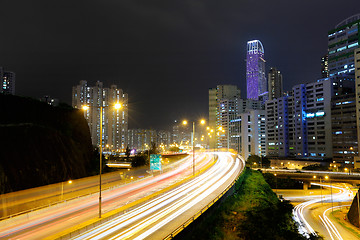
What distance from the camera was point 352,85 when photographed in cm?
9656

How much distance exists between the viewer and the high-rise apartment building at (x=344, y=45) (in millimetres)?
110938

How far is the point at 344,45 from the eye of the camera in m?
115

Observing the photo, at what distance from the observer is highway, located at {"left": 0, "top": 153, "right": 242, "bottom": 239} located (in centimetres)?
1373

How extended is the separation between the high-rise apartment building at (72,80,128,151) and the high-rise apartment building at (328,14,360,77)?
97.8m

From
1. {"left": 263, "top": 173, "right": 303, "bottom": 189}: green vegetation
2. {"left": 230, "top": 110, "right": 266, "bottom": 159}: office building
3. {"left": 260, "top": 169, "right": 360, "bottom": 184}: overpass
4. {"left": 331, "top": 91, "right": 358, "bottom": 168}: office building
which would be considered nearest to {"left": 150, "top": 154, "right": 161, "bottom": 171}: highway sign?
{"left": 263, "top": 173, "right": 303, "bottom": 189}: green vegetation

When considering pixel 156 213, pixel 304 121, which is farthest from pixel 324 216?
pixel 304 121

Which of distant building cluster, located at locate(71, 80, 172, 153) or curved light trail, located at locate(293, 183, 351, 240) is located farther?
distant building cluster, located at locate(71, 80, 172, 153)

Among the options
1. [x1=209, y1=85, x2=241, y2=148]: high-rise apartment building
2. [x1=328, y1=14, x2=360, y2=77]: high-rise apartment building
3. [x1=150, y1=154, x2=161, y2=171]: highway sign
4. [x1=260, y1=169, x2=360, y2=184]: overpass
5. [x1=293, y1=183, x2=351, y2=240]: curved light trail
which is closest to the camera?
[x1=293, y1=183, x2=351, y2=240]: curved light trail

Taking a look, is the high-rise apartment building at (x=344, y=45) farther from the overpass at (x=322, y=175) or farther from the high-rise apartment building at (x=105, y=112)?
the high-rise apartment building at (x=105, y=112)

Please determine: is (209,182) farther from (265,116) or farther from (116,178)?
(265,116)

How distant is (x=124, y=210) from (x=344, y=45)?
129 metres

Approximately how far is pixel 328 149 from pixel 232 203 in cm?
7590

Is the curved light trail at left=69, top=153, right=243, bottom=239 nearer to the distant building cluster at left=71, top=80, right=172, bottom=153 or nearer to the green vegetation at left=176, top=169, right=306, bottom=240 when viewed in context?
the green vegetation at left=176, top=169, right=306, bottom=240

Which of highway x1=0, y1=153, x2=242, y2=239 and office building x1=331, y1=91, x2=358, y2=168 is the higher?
office building x1=331, y1=91, x2=358, y2=168
